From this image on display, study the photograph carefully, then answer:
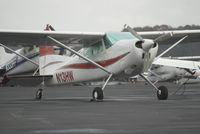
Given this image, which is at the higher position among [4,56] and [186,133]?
[4,56]

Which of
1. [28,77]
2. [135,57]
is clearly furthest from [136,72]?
[28,77]

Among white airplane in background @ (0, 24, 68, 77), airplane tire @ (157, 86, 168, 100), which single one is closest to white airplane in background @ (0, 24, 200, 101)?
airplane tire @ (157, 86, 168, 100)

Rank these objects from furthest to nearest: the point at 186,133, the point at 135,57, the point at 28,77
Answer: the point at 28,77 < the point at 135,57 < the point at 186,133

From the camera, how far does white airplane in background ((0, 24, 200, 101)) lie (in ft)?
55.1

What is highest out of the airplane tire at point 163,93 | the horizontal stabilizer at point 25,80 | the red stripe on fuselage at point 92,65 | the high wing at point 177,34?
the high wing at point 177,34

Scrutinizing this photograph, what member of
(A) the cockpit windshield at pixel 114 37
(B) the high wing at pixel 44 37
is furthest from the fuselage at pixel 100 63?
(B) the high wing at pixel 44 37

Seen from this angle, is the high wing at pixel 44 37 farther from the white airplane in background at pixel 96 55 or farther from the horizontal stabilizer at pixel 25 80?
the horizontal stabilizer at pixel 25 80

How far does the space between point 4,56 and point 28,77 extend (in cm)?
2787

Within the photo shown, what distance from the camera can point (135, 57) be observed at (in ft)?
54.9

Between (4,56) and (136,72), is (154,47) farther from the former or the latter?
(4,56)

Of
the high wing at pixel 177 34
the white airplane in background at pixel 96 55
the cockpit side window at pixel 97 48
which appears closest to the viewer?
the white airplane in background at pixel 96 55

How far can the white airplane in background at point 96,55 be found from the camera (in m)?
16.8

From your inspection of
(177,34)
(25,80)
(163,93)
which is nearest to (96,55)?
(163,93)

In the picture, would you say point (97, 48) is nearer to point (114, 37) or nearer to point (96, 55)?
point (96, 55)
